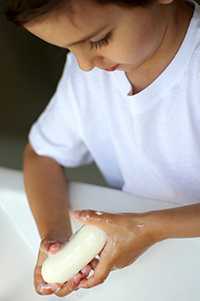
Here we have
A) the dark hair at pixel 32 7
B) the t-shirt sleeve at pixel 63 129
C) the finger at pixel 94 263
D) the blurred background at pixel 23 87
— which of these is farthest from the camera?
the blurred background at pixel 23 87

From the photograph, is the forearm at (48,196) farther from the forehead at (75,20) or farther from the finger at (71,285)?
the forehead at (75,20)

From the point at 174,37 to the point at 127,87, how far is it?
0.27 feet

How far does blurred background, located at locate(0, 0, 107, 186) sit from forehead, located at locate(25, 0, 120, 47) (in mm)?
635

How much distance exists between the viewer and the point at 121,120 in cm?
79

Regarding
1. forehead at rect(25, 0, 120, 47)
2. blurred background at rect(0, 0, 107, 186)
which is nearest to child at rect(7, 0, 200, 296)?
forehead at rect(25, 0, 120, 47)

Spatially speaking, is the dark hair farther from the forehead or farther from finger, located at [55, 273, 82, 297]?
finger, located at [55, 273, 82, 297]

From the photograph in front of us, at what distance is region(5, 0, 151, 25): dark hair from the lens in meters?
0.58

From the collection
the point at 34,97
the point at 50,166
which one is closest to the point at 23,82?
the point at 34,97

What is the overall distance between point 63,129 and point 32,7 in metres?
0.25

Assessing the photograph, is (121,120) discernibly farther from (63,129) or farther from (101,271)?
(101,271)

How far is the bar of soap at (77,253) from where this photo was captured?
25.8 inches

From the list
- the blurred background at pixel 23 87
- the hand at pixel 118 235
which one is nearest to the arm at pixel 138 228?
the hand at pixel 118 235

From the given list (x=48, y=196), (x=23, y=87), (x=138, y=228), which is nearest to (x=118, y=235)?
(x=138, y=228)

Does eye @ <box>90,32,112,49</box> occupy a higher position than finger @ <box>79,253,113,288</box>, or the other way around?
eye @ <box>90,32,112,49</box>
